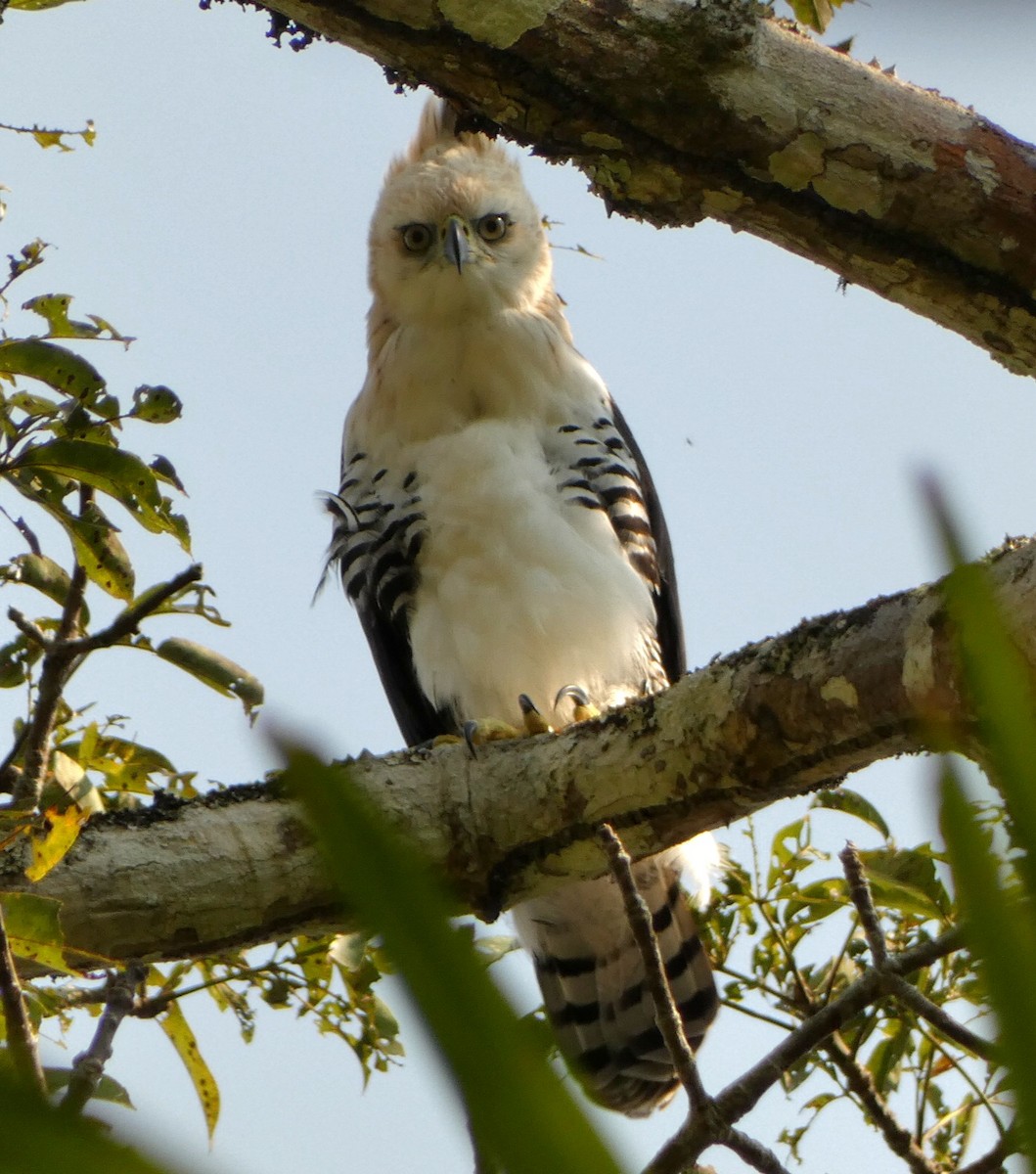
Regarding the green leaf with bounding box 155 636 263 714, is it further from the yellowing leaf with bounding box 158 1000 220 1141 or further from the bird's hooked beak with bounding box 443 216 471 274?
the bird's hooked beak with bounding box 443 216 471 274

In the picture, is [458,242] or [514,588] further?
[458,242]

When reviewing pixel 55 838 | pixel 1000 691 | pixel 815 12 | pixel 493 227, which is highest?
pixel 493 227

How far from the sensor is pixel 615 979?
443 cm

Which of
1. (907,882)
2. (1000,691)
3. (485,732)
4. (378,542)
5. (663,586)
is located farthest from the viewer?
(663,586)

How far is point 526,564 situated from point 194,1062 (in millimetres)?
1825

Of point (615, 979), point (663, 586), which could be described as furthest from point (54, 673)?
point (663, 586)

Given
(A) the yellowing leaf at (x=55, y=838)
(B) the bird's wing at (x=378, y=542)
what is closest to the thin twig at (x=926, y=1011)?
(A) the yellowing leaf at (x=55, y=838)

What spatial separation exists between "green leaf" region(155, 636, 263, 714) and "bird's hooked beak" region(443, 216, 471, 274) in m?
2.19

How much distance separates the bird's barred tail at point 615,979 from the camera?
427 cm

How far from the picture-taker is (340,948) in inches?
117

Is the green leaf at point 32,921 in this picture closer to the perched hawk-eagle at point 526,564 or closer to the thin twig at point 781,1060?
the thin twig at point 781,1060

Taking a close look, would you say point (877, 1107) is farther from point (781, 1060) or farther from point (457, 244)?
point (457, 244)

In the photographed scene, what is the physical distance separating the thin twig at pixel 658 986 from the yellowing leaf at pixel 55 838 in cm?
83

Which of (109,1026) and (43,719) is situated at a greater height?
(43,719)
